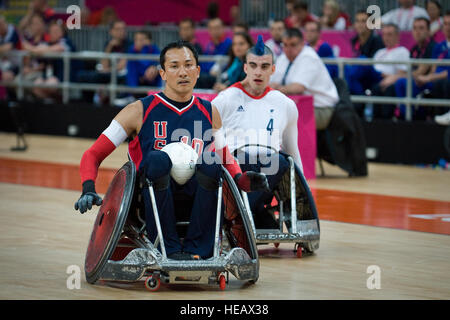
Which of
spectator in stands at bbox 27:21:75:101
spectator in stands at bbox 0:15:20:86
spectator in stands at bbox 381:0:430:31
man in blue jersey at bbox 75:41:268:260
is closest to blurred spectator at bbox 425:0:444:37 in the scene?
spectator in stands at bbox 381:0:430:31

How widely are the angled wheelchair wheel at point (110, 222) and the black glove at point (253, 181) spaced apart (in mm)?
706

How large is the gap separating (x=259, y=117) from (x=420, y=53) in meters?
6.53

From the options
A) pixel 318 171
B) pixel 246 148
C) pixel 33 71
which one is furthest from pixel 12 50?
pixel 246 148

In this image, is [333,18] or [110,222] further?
[333,18]

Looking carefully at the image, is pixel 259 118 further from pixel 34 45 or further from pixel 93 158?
pixel 34 45

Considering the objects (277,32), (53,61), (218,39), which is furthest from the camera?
(53,61)

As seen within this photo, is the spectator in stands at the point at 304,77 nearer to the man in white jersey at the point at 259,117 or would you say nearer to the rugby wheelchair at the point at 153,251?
the man in white jersey at the point at 259,117

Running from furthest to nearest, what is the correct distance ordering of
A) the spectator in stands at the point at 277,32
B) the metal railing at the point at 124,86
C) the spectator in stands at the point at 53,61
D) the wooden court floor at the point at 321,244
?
the spectator in stands at the point at 53,61 → the spectator in stands at the point at 277,32 → the metal railing at the point at 124,86 → the wooden court floor at the point at 321,244

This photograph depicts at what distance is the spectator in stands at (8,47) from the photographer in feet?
62.2

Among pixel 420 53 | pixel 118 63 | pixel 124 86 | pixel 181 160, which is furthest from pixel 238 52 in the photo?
pixel 118 63

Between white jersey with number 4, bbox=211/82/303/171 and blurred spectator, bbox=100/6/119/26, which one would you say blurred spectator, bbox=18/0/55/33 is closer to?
blurred spectator, bbox=100/6/119/26

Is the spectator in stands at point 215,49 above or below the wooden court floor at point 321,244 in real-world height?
above

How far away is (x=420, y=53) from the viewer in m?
13.8

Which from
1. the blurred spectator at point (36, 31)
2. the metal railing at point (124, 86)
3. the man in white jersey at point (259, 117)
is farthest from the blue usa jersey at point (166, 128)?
the blurred spectator at point (36, 31)
